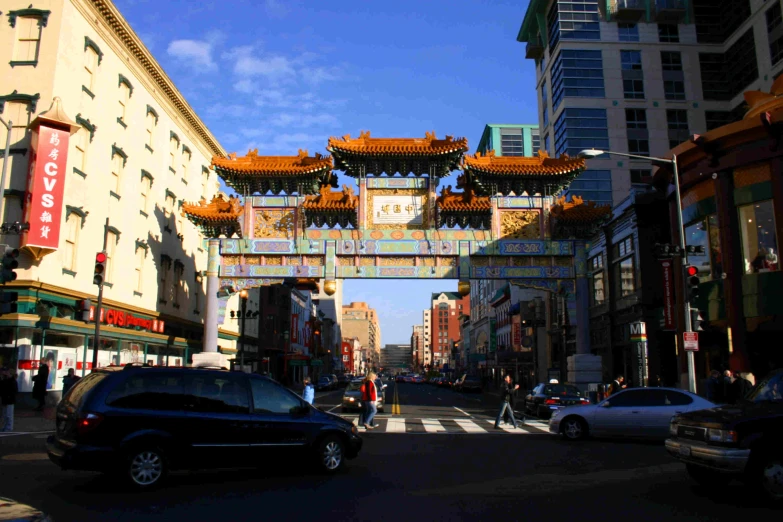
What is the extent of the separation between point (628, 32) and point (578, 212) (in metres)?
39.5

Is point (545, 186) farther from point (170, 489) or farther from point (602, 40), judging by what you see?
point (602, 40)

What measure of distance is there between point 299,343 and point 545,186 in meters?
52.9

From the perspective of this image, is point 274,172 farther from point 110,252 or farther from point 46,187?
point 46,187

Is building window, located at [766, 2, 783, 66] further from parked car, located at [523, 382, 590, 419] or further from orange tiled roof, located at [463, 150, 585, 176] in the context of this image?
parked car, located at [523, 382, 590, 419]

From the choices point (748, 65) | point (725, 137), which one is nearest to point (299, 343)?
point (748, 65)

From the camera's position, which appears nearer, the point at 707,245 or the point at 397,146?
the point at 707,245

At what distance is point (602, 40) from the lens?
59.2 meters

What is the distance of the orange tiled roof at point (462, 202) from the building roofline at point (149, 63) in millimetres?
16219

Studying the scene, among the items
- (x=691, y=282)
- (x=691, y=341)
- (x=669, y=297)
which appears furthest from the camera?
(x=669, y=297)

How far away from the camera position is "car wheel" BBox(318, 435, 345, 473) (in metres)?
10.1

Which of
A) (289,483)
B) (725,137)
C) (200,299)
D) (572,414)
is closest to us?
(289,483)

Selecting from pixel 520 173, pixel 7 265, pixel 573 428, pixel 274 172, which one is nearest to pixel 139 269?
pixel 274 172

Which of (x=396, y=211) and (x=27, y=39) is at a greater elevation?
(x=27, y=39)

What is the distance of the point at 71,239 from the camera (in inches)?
971
